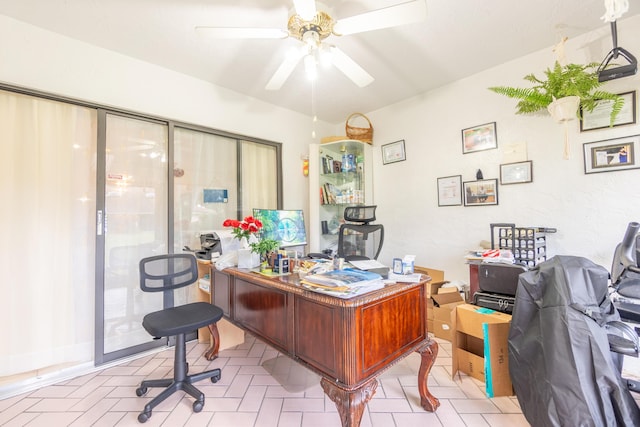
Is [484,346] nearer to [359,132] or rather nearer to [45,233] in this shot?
[359,132]

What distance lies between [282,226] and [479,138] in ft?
7.04

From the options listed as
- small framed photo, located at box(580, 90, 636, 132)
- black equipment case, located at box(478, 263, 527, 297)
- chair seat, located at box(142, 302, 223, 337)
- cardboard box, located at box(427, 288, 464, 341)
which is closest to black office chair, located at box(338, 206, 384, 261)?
cardboard box, located at box(427, 288, 464, 341)

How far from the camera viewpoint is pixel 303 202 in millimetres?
3734

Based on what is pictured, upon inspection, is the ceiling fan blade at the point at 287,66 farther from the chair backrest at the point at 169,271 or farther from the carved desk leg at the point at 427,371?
the carved desk leg at the point at 427,371

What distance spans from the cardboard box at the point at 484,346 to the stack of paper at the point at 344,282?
96cm

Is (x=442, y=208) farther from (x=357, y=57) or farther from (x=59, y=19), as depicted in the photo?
(x=59, y=19)

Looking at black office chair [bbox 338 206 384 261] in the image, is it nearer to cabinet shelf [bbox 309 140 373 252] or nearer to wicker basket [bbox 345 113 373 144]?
cabinet shelf [bbox 309 140 373 252]

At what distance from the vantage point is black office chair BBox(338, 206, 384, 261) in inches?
112

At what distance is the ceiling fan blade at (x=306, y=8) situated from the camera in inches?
53.0

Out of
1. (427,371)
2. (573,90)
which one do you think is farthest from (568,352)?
(573,90)

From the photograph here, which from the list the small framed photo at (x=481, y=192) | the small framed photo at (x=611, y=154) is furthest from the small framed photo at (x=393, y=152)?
the small framed photo at (x=611, y=154)

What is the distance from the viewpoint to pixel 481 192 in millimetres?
2658

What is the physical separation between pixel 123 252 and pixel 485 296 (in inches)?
118

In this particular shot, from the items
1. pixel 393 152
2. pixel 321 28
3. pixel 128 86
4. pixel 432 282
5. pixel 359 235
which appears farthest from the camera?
pixel 393 152
